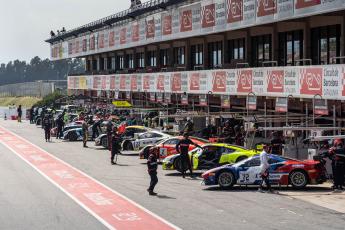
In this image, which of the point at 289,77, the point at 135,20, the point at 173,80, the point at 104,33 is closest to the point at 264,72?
the point at 289,77

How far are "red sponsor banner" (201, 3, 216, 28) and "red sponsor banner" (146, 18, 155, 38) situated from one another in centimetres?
1042

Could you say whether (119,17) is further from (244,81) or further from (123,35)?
Result: (244,81)

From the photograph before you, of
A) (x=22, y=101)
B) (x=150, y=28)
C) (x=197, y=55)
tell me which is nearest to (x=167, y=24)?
(x=150, y=28)

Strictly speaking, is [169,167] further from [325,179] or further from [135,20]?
[135,20]

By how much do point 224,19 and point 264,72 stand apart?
275 inches

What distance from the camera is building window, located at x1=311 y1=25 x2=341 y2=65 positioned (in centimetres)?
2912

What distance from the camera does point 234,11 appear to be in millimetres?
32750

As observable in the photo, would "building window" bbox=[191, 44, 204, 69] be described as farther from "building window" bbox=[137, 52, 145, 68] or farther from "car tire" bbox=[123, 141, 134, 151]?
"building window" bbox=[137, 52, 145, 68]

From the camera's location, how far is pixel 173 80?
39.9m

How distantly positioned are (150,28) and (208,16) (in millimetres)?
12237

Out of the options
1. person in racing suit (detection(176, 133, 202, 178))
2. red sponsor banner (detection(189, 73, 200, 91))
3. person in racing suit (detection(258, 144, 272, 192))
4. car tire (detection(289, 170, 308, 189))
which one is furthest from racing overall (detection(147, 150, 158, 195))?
red sponsor banner (detection(189, 73, 200, 91))

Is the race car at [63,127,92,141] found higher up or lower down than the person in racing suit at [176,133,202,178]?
lower down

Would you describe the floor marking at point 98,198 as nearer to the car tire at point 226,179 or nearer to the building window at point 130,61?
the car tire at point 226,179

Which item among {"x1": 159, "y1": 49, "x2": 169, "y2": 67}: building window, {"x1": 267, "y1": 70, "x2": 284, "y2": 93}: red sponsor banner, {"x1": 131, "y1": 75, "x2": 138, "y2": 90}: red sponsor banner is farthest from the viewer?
{"x1": 159, "y1": 49, "x2": 169, "y2": 67}: building window
